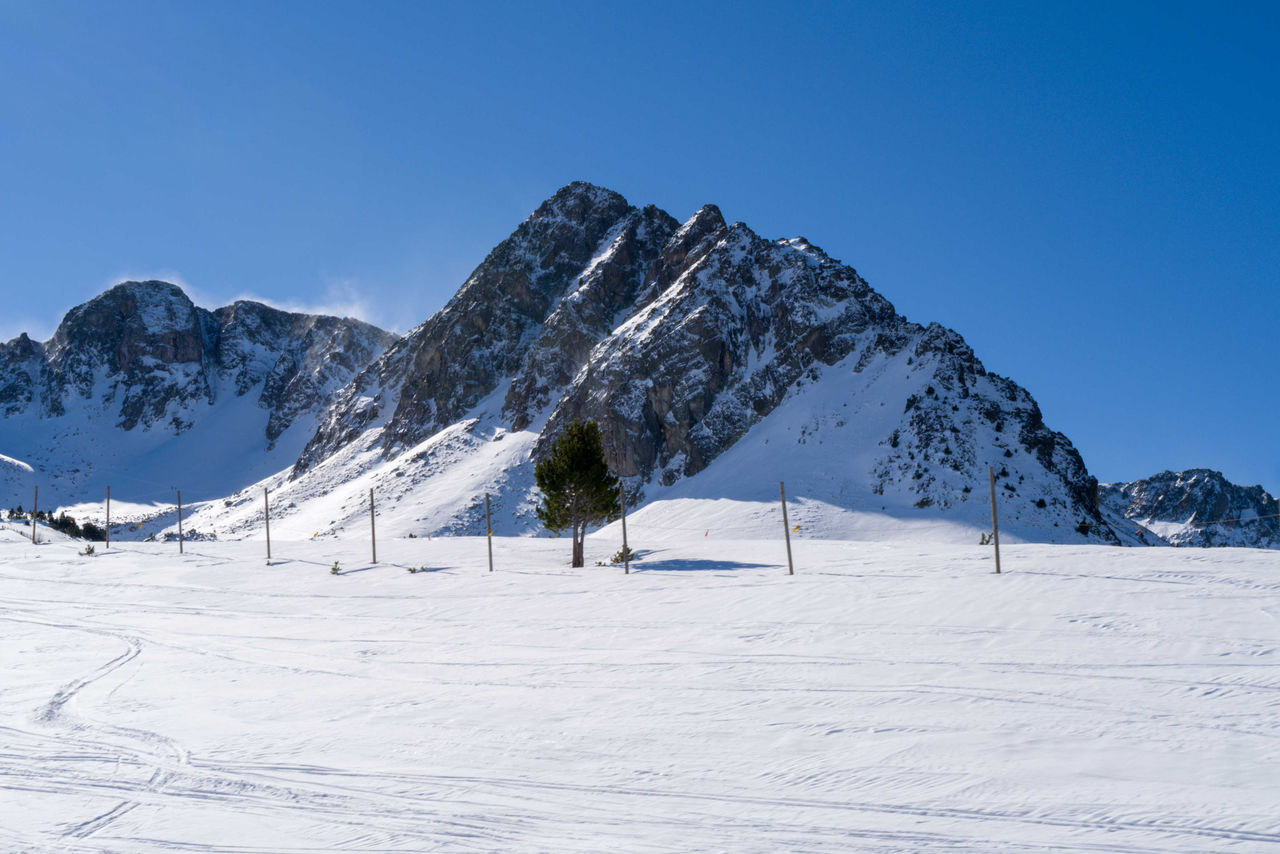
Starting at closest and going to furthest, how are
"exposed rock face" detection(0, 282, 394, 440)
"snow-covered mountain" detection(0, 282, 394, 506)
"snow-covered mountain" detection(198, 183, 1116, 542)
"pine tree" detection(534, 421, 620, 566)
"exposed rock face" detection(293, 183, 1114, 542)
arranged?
"pine tree" detection(534, 421, 620, 566) → "snow-covered mountain" detection(198, 183, 1116, 542) → "exposed rock face" detection(293, 183, 1114, 542) → "snow-covered mountain" detection(0, 282, 394, 506) → "exposed rock face" detection(0, 282, 394, 440)

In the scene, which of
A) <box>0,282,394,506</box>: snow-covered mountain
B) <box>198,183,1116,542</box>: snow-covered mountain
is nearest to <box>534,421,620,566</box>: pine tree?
<box>198,183,1116,542</box>: snow-covered mountain

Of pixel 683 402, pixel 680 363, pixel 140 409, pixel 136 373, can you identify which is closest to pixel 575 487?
pixel 683 402

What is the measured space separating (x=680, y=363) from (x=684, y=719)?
85846mm

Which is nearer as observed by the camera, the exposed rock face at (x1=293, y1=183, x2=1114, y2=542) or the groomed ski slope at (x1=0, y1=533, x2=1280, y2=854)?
the groomed ski slope at (x1=0, y1=533, x2=1280, y2=854)

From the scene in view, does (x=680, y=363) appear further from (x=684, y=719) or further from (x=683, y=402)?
(x=684, y=719)

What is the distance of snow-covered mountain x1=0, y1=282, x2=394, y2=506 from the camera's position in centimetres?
15775

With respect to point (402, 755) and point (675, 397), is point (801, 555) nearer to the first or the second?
point (402, 755)

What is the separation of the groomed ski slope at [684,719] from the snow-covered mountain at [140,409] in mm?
150872

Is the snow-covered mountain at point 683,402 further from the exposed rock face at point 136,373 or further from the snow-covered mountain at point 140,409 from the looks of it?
the exposed rock face at point 136,373

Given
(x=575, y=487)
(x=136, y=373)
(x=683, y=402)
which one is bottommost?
(x=575, y=487)

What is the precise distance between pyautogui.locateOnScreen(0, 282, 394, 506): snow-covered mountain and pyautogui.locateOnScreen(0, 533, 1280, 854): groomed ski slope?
495 ft

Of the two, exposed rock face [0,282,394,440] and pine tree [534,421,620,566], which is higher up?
exposed rock face [0,282,394,440]

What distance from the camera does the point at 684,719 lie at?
12398mm

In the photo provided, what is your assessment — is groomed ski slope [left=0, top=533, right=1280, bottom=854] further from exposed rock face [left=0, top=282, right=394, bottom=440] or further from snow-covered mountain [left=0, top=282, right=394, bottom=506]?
exposed rock face [left=0, top=282, right=394, bottom=440]
